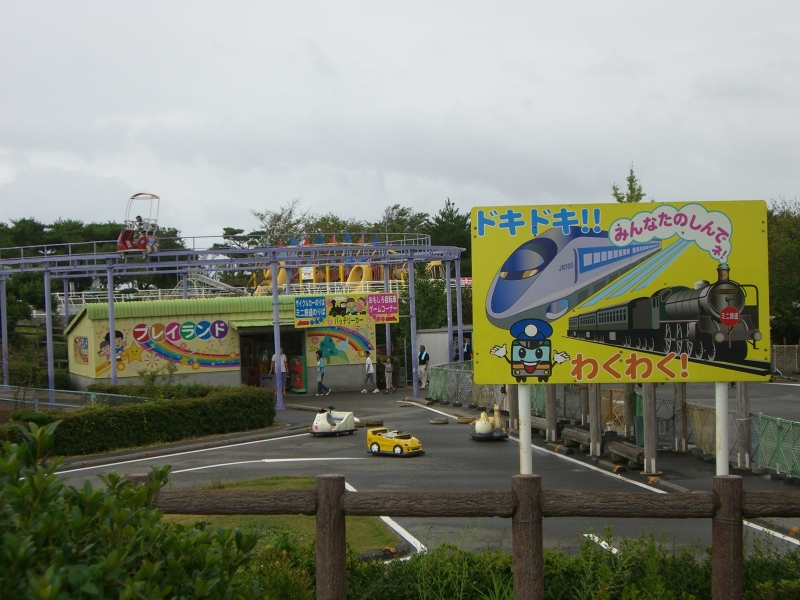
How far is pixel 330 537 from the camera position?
5711 millimetres

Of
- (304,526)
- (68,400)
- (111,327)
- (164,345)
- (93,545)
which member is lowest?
(304,526)

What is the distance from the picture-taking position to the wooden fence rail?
18.5 feet

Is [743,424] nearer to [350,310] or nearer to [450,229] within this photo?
[350,310]

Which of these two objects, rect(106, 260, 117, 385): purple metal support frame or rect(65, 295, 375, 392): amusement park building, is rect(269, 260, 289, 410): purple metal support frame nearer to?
rect(65, 295, 375, 392): amusement park building

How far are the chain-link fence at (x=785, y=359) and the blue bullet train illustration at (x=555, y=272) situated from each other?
112 ft

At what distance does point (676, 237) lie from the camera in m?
9.94

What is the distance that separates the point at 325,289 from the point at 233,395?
16227 millimetres

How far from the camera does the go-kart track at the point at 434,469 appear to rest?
11203mm

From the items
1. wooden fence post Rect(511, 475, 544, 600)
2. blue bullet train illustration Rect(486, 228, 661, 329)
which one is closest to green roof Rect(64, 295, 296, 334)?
blue bullet train illustration Rect(486, 228, 661, 329)

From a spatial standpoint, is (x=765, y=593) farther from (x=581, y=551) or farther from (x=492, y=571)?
(x=492, y=571)

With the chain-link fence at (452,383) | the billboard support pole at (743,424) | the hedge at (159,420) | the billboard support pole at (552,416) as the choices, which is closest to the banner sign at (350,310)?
the chain-link fence at (452,383)

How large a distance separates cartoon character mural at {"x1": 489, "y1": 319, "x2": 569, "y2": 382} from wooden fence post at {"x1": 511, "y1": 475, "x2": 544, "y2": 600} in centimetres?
376

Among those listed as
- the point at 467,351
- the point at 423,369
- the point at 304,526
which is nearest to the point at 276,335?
the point at 423,369

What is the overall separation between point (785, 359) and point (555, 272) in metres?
36.1
